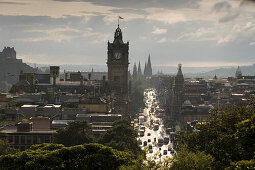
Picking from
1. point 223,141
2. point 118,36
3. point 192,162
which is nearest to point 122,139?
point 223,141

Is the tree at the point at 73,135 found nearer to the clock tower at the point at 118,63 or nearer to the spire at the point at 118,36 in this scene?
the clock tower at the point at 118,63

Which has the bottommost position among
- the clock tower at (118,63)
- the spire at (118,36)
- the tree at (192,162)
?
the tree at (192,162)

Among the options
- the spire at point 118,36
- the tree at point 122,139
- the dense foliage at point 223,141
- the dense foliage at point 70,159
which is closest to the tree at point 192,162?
the dense foliage at point 223,141

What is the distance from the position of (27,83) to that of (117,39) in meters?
29.8

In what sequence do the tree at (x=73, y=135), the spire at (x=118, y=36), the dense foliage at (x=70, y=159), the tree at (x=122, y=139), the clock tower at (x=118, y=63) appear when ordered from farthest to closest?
the spire at (x=118, y=36) → the clock tower at (x=118, y=63) → the tree at (x=73, y=135) → the tree at (x=122, y=139) → the dense foliage at (x=70, y=159)

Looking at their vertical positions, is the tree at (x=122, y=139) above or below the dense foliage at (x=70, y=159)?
below

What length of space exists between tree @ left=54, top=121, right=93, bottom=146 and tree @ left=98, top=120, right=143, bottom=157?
292 centimetres

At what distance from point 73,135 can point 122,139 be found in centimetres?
843

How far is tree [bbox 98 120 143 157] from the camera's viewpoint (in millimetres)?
98375

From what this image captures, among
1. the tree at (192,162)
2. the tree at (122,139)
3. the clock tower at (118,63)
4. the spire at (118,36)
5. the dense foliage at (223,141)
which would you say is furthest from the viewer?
the spire at (118,36)

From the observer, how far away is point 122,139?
103 m

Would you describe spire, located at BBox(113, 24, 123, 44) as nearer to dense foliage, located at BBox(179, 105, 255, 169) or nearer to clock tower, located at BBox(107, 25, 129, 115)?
clock tower, located at BBox(107, 25, 129, 115)

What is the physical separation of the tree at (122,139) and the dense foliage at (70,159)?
3212 centimetres

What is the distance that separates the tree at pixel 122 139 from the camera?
9838cm
